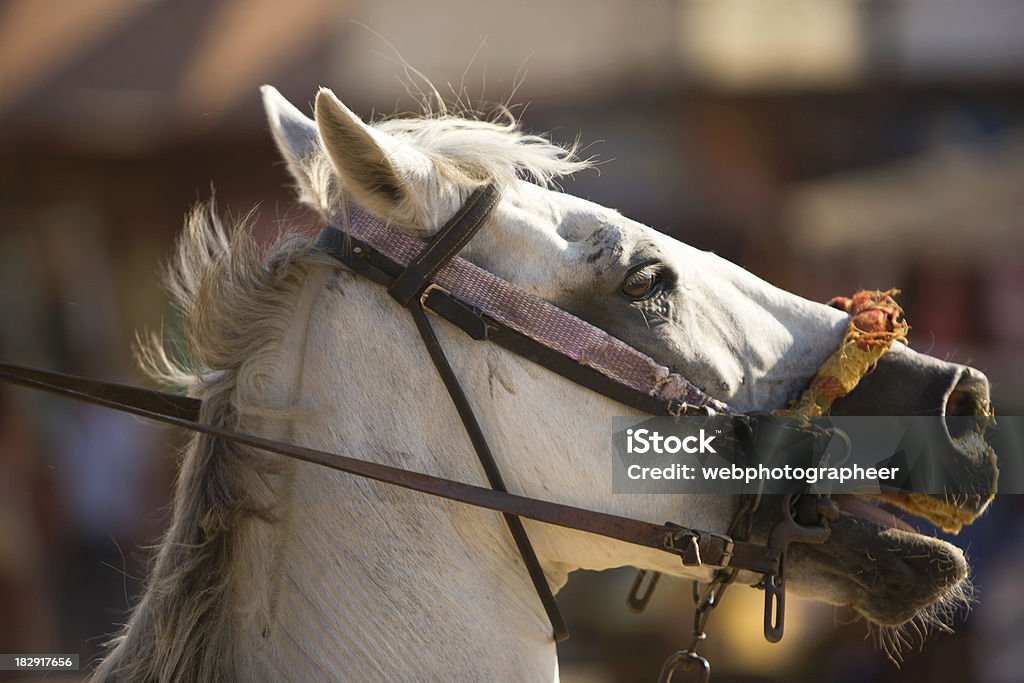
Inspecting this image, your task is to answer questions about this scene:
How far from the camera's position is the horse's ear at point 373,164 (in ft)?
5.78

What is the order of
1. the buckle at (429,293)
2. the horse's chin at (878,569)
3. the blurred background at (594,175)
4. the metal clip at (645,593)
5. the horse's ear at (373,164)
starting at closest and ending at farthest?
the horse's ear at (373,164) < the buckle at (429,293) < the horse's chin at (878,569) < the metal clip at (645,593) < the blurred background at (594,175)

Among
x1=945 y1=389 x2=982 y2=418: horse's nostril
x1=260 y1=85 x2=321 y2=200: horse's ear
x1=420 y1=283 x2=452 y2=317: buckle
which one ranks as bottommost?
x1=945 y1=389 x2=982 y2=418: horse's nostril

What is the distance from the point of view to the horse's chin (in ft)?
6.46

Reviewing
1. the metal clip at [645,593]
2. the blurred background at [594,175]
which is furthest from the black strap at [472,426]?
the blurred background at [594,175]

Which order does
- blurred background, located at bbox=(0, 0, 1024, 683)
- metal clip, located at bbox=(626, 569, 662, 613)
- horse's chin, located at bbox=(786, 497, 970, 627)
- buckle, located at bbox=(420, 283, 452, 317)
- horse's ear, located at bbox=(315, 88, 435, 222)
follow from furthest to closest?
1. blurred background, located at bbox=(0, 0, 1024, 683)
2. metal clip, located at bbox=(626, 569, 662, 613)
3. horse's chin, located at bbox=(786, 497, 970, 627)
4. buckle, located at bbox=(420, 283, 452, 317)
5. horse's ear, located at bbox=(315, 88, 435, 222)

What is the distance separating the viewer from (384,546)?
186 centimetres

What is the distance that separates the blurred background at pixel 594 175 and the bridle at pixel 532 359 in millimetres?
4295

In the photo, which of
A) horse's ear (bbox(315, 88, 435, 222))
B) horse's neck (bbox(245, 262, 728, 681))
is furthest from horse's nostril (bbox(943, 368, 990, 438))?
horse's ear (bbox(315, 88, 435, 222))

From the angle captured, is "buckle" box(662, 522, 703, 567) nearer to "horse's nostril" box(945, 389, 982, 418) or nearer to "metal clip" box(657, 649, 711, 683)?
"metal clip" box(657, 649, 711, 683)

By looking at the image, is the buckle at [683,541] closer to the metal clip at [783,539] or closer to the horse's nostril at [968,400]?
the metal clip at [783,539]

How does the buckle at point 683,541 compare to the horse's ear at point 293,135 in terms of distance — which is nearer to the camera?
the buckle at point 683,541

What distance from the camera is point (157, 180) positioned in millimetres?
7332

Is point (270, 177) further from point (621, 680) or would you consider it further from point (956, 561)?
point (956, 561)

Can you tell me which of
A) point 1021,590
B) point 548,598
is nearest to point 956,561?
point 548,598
